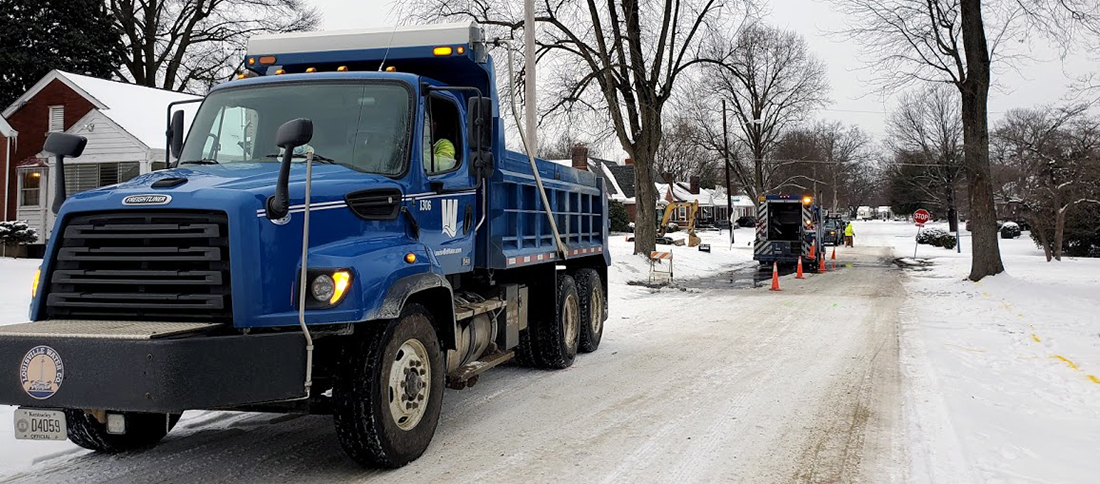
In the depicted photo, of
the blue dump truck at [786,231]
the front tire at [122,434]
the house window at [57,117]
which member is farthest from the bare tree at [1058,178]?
the house window at [57,117]

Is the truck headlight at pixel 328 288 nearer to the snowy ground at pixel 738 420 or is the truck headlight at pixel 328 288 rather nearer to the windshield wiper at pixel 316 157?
the windshield wiper at pixel 316 157

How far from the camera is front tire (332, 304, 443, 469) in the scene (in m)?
4.67

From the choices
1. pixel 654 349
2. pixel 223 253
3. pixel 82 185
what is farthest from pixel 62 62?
pixel 223 253

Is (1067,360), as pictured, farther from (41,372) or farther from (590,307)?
(41,372)

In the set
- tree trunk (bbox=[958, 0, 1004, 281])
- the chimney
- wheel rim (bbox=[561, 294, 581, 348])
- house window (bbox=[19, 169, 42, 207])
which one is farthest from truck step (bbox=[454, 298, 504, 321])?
the chimney

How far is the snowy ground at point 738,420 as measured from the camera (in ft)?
16.6

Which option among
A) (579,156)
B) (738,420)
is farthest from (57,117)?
(579,156)

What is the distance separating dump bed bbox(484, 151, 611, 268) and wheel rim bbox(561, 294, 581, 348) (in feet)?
1.87

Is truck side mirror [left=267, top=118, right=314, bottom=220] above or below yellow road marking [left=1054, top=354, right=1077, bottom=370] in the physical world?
above

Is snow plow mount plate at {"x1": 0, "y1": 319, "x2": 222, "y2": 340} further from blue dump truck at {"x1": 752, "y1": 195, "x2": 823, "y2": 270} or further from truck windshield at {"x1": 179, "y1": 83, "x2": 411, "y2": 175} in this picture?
blue dump truck at {"x1": 752, "y1": 195, "x2": 823, "y2": 270}

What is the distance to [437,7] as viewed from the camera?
75.8ft

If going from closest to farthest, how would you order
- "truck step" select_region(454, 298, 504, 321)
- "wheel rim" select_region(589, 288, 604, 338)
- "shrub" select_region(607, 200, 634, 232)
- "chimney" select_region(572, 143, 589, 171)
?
"truck step" select_region(454, 298, 504, 321) → "wheel rim" select_region(589, 288, 604, 338) → "chimney" select_region(572, 143, 589, 171) → "shrub" select_region(607, 200, 634, 232)

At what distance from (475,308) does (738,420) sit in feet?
7.81

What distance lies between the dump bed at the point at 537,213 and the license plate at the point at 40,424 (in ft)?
11.5
